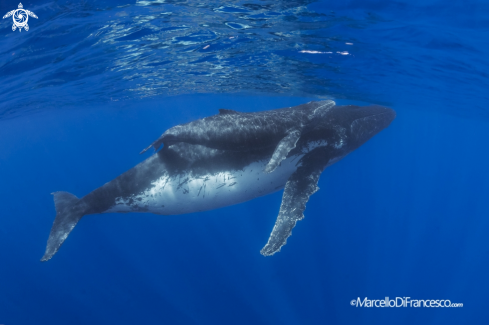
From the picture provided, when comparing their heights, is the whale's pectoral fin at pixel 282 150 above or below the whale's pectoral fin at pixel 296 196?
above

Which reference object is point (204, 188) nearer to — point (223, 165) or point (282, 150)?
point (223, 165)

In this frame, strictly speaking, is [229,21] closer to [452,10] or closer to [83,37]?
[83,37]

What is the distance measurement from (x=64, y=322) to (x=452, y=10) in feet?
89.0

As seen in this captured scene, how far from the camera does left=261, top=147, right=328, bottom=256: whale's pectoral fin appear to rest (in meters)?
5.84

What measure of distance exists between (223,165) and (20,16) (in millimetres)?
10961

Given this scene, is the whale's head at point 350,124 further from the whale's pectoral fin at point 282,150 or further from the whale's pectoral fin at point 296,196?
the whale's pectoral fin at point 282,150

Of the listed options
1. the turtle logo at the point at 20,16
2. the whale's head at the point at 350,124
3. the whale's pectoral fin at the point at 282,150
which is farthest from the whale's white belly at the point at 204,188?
the turtle logo at the point at 20,16

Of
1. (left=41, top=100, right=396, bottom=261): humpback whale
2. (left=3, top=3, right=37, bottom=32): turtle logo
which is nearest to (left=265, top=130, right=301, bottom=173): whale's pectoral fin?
(left=41, top=100, right=396, bottom=261): humpback whale

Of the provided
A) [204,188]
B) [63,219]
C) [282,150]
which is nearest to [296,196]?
[282,150]

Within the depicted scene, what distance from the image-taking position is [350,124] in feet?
27.8

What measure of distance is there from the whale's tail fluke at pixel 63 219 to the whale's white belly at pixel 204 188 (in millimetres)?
968

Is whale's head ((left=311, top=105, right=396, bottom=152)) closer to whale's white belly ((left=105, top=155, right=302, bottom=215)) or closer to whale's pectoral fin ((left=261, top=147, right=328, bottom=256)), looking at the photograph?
whale's pectoral fin ((left=261, top=147, right=328, bottom=256))

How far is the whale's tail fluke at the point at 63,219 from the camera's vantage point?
7301 millimetres

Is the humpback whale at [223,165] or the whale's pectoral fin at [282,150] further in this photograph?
the humpback whale at [223,165]
